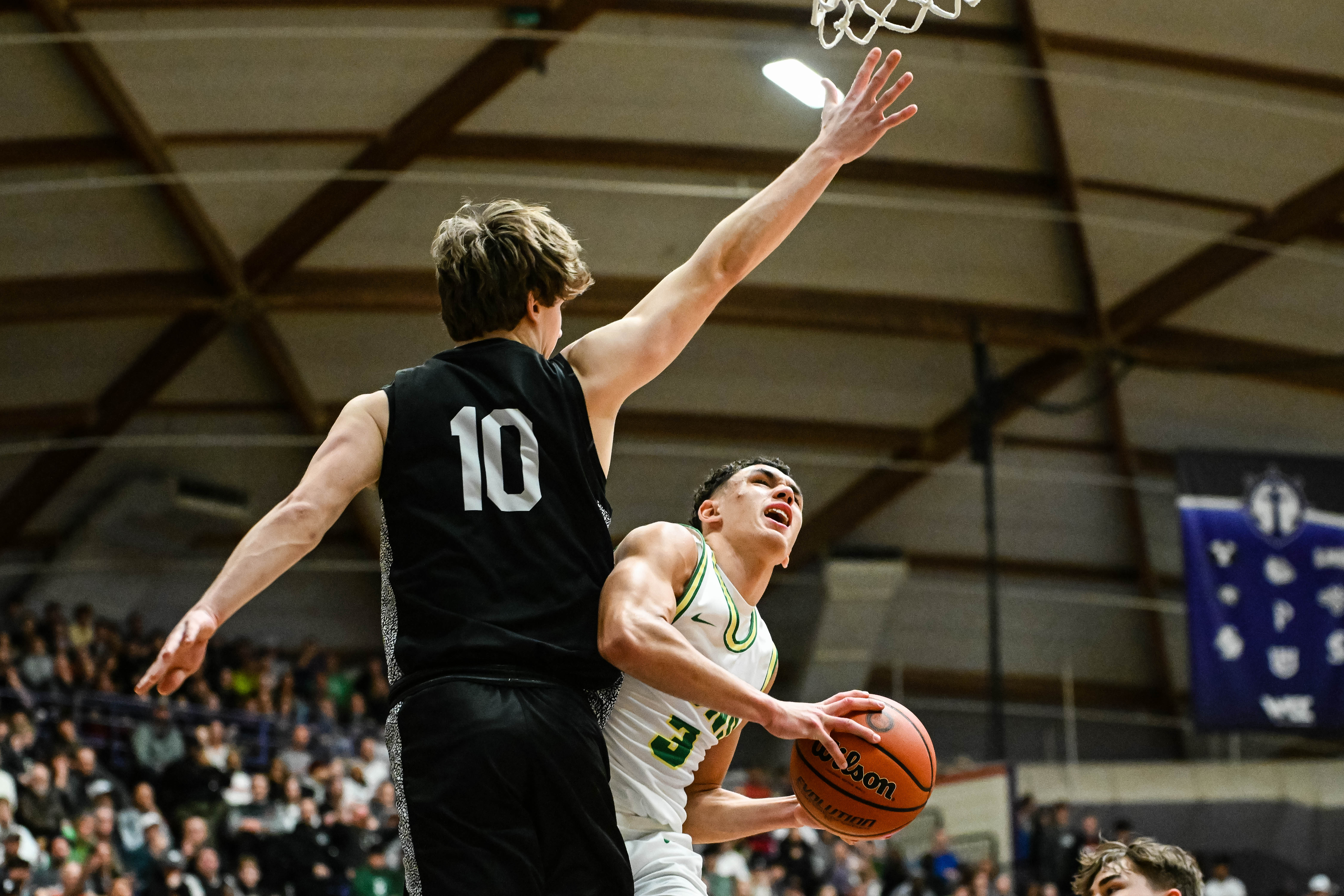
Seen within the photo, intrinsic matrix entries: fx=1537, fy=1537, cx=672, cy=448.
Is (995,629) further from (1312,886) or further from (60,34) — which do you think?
(60,34)

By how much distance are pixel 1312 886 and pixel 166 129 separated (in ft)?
55.2

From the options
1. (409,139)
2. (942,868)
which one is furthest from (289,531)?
(942,868)

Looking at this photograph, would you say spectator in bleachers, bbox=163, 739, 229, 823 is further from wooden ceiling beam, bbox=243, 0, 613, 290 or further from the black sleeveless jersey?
the black sleeveless jersey

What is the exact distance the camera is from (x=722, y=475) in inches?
176

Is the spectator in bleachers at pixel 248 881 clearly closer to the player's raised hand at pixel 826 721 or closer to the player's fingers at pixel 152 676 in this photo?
the player's raised hand at pixel 826 721

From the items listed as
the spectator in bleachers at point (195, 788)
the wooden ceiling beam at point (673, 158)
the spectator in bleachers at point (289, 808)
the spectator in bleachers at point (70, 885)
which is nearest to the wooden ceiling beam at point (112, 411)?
the wooden ceiling beam at point (673, 158)

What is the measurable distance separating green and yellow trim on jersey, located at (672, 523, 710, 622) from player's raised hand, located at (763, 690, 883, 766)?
1.32 ft

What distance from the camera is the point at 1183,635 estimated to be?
80.8 ft

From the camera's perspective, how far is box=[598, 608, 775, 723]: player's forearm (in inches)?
128

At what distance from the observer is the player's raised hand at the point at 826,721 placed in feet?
10.9

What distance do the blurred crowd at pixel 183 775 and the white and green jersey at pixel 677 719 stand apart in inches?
243

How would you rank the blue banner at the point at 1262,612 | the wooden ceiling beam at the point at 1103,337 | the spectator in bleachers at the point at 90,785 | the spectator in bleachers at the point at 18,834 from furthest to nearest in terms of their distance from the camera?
the blue banner at the point at 1262,612 < the wooden ceiling beam at the point at 1103,337 < the spectator in bleachers at the point at 90,785 < the spectator in bleachers at the point at 18,834

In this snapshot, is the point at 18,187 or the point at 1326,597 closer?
the point at 18,187

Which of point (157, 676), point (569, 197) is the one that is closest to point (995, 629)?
point (569, 197)
